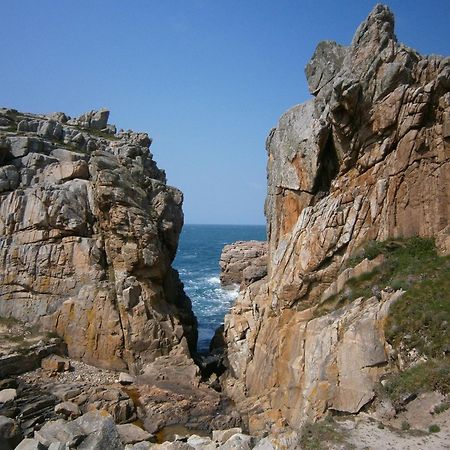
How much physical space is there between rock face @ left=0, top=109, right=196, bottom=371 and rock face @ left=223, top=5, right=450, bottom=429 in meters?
8.27

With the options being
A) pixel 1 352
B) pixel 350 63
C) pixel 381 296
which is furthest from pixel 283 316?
pixel 1 352

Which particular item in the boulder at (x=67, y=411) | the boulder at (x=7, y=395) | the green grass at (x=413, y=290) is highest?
the green grass at (x=413, y=290)

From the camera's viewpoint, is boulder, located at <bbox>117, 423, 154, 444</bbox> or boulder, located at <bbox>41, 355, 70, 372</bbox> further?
boulder, located at <bbox>41, 355, 70, 372</bbox>

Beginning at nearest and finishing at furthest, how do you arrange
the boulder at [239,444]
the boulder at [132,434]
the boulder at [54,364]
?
the boulder at [239,444] → the boulder at [132,434] → the boulder at [54,364]

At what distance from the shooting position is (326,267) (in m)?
24.7

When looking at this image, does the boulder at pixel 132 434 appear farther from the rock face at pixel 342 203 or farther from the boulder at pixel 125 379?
the rock face at pixel 342 203

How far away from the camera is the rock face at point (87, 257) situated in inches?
1216

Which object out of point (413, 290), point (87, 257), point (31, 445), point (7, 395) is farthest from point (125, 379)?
point (413, 290)

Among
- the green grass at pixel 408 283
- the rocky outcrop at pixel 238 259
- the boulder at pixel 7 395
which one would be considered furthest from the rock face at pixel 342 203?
the rocky outcrop at pixel 238 259

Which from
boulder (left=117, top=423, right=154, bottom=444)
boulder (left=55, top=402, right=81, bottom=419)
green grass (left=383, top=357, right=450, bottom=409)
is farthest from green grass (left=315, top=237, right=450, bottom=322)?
boulder (left=55, top=402, right=81, bottom=419)

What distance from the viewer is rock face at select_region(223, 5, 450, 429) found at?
19.6 metres

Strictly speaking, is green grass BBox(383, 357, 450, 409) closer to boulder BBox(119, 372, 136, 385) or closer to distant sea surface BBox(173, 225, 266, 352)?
boulder BBox(119, 372, 136, 385)

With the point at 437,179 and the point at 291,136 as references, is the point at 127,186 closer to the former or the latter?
the point at 291,136

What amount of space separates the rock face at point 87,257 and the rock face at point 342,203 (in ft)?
27.1
